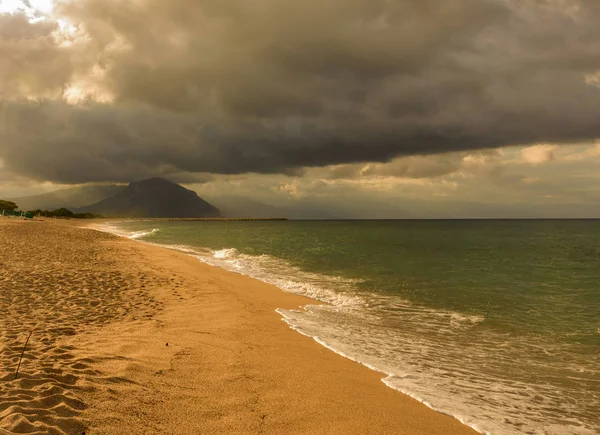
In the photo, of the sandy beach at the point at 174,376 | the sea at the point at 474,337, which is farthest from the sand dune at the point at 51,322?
the sea at the point at 474,337

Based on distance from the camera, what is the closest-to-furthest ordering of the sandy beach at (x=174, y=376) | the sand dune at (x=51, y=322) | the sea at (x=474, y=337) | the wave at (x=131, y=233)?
the sand dune at (x=51, y=322), the sandy beach at (x=174, y=376), the sea at (x=474, y=337), the wave at (x=131, y=233)

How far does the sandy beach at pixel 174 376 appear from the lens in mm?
5004

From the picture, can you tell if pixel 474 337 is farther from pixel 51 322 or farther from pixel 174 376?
pixel 51 322

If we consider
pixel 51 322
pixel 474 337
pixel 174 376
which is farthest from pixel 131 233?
pixel 174 376

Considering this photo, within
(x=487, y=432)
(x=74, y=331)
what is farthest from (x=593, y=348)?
(x=74, y=331)

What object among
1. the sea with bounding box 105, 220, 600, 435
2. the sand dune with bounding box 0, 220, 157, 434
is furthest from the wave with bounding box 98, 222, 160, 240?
the sea with bounding box 105, 220, 600, 435

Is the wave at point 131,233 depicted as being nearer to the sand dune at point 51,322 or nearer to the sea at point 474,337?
the sand dune at point 51,322

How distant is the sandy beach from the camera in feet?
16.4

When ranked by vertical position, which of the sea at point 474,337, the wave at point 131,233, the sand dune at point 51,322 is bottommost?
the sea at point 474,337

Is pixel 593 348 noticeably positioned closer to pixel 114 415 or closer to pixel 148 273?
pixel 114 415

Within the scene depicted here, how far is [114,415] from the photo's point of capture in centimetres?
491

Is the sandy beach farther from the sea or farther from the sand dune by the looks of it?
the sea

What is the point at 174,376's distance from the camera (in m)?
6.48

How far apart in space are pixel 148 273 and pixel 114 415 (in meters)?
14.7
